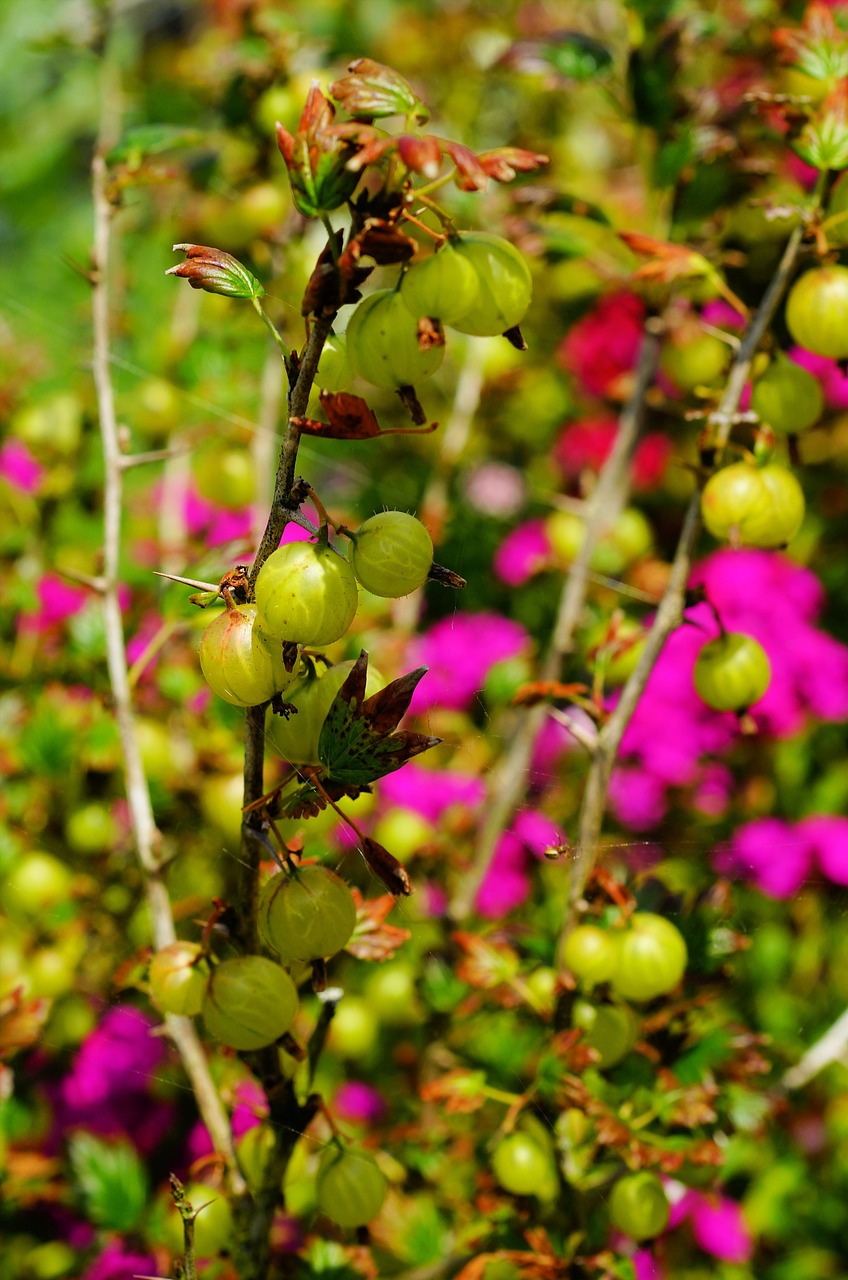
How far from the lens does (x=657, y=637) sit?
24.3 inches

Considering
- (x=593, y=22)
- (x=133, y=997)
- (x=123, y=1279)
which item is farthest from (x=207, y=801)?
(x=593, y=22)

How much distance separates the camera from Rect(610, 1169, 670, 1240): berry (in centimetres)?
57

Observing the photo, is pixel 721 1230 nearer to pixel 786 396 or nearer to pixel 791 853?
pixel 791 853

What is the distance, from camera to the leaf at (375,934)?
0.51m

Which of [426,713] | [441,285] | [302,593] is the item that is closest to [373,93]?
[441,285]

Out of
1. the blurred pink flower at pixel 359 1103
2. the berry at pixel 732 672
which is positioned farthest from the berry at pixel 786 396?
the blurred pink flower at pixel 359 1103

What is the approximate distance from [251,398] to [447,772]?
44 centimetres

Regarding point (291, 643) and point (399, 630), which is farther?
point (399, 630)

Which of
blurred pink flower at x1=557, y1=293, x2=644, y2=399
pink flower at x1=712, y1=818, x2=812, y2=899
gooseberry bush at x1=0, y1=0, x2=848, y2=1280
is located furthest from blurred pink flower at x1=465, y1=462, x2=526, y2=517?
pink flower at x1=712, y1=818, x2=812, y2=899

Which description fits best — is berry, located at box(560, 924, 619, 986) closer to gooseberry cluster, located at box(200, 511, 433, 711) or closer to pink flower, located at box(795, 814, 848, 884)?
gooseberry cluster, located at box(200, 511, 433, 711)

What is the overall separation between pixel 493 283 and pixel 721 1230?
2.80 feet

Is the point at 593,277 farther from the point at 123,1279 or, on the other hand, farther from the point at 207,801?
the point at 123,1279

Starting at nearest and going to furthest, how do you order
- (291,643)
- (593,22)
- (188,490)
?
(291,643) → (188,490) → (593,22)

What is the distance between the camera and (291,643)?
38 centimetres
